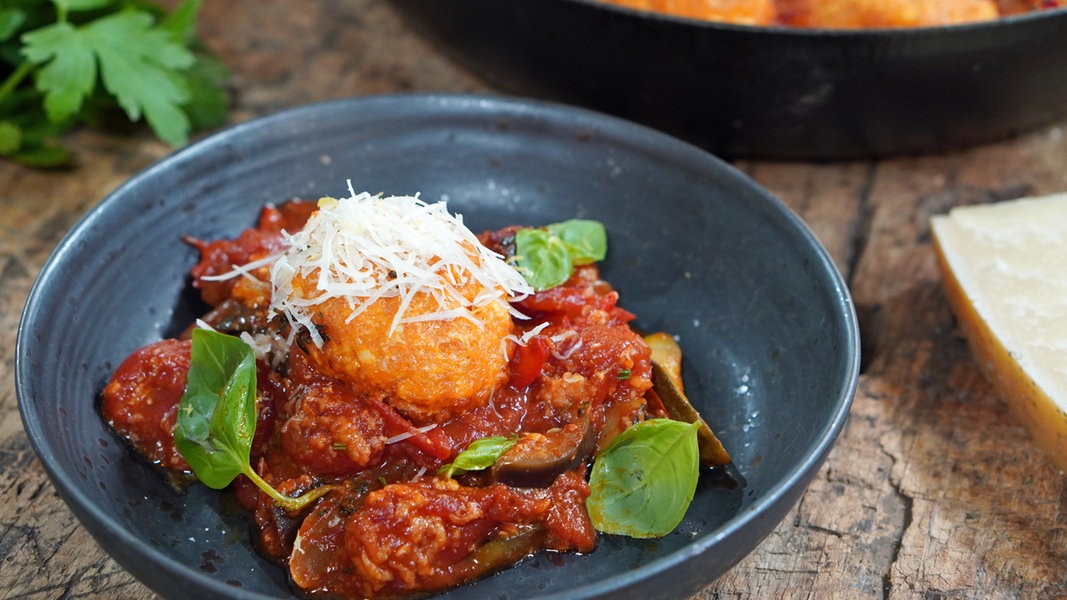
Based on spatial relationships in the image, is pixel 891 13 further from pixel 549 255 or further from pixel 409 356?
pixel 409 356

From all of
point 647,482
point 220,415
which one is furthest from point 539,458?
point 220,415

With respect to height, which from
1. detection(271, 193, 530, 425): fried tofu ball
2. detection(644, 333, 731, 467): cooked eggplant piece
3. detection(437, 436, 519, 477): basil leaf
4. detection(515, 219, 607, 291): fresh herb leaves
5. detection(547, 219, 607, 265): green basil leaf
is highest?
detection(271, 193, 530, 425): fried tofu ball

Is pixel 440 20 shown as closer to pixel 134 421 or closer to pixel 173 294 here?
pixel 173 294

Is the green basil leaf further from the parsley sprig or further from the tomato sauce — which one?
the parsley sprig

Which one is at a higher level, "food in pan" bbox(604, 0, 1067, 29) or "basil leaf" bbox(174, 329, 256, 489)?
"food in pan" bbox(604, 0, 1067, 29)

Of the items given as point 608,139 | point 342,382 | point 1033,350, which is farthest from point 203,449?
point 1033,350

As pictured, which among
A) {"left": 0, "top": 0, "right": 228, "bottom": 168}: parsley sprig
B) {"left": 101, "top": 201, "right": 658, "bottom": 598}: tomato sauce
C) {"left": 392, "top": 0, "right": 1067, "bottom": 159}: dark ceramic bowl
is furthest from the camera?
{"left": 0, "top": 0, "right": 228, "bottom": 168}: parsley sprig

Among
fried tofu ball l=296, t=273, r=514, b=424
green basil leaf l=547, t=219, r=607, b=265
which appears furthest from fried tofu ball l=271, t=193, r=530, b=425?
green basil leaf l=547, t=219, r=607, b=265

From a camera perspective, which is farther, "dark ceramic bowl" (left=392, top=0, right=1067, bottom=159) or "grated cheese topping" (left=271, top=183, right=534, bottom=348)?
"dark ceramic bowl" (left=392, top=0, right=1067, bottom=159)
